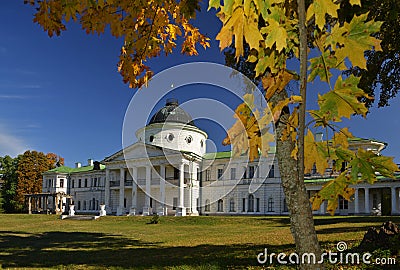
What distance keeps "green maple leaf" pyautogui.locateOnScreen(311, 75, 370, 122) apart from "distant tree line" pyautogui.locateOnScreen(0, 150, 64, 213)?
67964 millimetres

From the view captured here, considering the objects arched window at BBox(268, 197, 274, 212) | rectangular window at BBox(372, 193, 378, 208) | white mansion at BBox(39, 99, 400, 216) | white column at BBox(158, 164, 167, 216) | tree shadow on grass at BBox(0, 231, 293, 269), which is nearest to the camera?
tree shadow on grass at BBox(0, 231, 293, 269)

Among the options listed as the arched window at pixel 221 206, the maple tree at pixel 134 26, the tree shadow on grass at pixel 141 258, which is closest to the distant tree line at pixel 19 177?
the arched window at pixel 221 206

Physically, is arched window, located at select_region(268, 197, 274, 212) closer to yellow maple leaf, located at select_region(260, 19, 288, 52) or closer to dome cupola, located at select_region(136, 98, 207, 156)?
dome cupola, located at select_region(136, 98, 207, 156)

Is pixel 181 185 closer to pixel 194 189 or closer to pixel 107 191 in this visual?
pixel 194 189

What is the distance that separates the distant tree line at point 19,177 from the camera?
62.8 metres

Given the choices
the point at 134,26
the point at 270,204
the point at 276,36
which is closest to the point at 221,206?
the point at 270,204

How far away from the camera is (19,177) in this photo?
64875 mm

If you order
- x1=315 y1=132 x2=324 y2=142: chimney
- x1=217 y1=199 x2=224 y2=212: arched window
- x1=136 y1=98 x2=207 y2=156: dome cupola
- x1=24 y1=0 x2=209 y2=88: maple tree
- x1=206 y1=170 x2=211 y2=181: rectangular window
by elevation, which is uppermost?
x1=136 y1=98 x2=207 y2=156: dome cupola

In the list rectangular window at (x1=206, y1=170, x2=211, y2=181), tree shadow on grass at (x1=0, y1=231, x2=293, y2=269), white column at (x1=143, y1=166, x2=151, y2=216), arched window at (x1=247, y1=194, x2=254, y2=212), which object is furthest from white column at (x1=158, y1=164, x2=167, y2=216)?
tree shadow on grass at (x1=0, y1=231, x2=293, y2=269)

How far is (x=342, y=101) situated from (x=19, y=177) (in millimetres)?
71221

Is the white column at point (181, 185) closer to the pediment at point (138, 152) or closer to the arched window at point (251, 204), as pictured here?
the pediment at point (138, 152)

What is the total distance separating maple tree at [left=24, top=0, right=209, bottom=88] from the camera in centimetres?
348

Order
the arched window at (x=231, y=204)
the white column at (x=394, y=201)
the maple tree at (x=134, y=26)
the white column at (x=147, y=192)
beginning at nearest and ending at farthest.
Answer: the maple tree at (x=134, y=26) < the white column at (x=394, y=201) < the white column at (x=147, y=192) < the arched window at (x=231, y=204)

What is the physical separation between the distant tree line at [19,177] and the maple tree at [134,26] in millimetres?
64839
